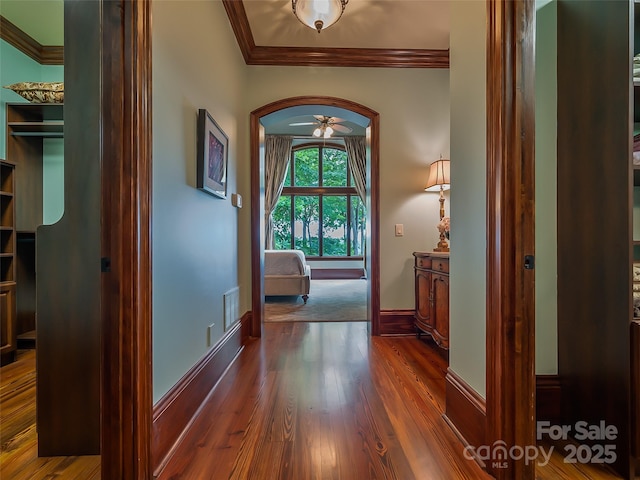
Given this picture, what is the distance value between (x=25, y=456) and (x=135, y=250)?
107 cm

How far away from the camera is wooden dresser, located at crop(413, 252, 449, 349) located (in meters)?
2.24

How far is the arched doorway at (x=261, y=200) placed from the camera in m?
2.97

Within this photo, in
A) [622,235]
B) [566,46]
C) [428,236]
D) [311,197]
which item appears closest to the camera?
[622,235]

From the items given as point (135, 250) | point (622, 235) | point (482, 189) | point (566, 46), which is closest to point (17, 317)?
point (135, 250)

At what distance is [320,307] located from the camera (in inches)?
166

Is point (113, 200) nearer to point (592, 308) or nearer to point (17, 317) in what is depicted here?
point (592, 308)

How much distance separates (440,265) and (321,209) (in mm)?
5922

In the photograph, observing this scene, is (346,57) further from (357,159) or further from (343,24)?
(357,159)

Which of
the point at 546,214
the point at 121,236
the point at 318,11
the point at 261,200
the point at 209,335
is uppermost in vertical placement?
the point at 318,11

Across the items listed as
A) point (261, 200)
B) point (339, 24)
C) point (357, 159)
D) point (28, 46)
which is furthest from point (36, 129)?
point (357, 159)

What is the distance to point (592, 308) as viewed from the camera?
4.25ft

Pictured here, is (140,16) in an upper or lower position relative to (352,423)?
upper

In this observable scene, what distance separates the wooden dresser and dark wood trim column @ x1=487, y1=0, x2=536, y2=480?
3.74ft

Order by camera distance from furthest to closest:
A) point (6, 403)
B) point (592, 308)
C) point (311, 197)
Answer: point (311, 197), point (6, 403), point (592, 308)
